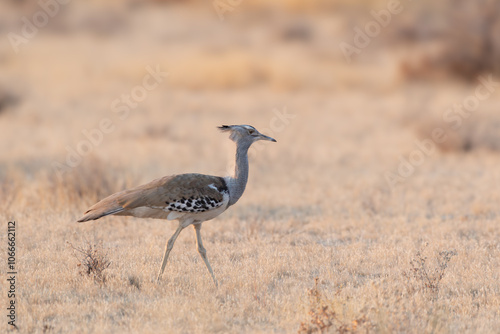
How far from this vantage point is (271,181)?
9195 millimetres

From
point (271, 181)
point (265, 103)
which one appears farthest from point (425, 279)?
point (265, 103)

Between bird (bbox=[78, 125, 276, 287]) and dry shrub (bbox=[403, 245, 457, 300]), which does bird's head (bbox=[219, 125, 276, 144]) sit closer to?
bird (bbox=[78, 125, 276, 287])

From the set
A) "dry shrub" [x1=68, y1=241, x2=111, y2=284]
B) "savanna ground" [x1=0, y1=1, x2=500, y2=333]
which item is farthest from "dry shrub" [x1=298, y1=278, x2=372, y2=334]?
"dry shrub" [x1=68, y1=241, x2=111, y2=284]

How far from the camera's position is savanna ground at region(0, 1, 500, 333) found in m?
4.57

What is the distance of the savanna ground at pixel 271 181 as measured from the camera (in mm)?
4574

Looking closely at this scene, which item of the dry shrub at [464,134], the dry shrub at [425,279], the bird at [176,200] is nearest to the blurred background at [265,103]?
the dry shrub at [464,134]

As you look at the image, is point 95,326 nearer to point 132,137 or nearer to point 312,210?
point 312,210

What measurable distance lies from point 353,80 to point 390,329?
13866mm

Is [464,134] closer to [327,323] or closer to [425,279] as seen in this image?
[425,279]

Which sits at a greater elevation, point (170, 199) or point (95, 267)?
point (170, 199)

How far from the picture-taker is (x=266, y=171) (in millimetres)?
9797

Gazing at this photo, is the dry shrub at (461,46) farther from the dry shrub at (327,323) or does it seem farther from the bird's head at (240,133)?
the dry shrub at (327,323)

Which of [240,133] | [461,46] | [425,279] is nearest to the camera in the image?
[425,279]

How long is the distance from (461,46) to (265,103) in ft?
17.9
